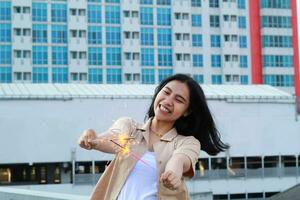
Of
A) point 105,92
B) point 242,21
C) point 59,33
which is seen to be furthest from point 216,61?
point 105,92

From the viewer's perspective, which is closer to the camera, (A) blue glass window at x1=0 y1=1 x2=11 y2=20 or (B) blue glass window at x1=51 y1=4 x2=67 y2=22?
(A) blue glass window at x1=0 y1=1 x2=11 y2=20

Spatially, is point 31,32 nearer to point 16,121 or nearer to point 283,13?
point 16,121

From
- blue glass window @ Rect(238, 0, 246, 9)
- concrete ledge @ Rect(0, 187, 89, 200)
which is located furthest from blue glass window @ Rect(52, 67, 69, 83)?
concrete ledge @ Rect(0, 187, 89, 200)

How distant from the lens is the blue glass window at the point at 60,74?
179ft

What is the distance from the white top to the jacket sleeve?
0.11 metres

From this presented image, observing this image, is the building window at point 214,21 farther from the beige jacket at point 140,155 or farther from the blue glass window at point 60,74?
the beige jacket at point 140,155

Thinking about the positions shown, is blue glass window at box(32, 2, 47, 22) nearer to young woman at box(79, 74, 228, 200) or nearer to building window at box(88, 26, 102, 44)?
building window at box(88, 26, 102, 44)

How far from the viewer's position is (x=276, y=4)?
202 feet

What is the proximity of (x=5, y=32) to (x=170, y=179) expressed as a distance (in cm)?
5408

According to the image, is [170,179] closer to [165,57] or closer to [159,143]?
[159,143]

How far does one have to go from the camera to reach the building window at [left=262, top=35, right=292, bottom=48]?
200ft

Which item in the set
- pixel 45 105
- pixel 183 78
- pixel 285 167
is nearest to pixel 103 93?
pixel 45 105

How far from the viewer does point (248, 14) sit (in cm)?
6066

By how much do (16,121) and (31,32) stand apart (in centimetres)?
2108
